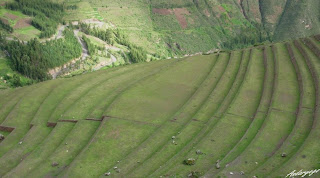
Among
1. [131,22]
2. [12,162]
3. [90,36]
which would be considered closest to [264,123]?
[12,162]

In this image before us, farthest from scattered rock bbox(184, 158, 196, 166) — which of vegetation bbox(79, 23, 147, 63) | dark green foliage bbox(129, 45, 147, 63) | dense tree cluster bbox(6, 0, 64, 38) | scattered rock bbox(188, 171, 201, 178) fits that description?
dense tree cluster bbox(6, 0, 64, 38)

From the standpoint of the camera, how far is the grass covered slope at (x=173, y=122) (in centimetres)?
2961

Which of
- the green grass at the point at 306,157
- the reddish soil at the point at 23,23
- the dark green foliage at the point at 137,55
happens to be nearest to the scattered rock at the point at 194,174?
the green grass at the point at 306,157

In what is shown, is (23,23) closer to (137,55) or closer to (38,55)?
(38,55)

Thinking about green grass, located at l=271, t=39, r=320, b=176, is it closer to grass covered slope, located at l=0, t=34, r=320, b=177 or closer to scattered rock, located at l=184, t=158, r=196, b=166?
grass covered slope, located at l=0, t=34, r=320, b=177

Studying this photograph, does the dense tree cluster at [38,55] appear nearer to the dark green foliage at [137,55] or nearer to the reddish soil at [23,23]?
the reddish soil at [23,23]

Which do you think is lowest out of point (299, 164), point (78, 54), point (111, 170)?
point (78, 54)

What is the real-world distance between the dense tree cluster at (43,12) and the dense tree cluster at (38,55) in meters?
14.6

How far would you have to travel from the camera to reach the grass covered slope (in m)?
29.6

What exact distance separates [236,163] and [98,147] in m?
14.4

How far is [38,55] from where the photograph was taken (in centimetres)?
12275

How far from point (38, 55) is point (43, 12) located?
195 feet

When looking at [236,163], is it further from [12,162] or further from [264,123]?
[12,162]

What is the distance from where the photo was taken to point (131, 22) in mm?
189250
